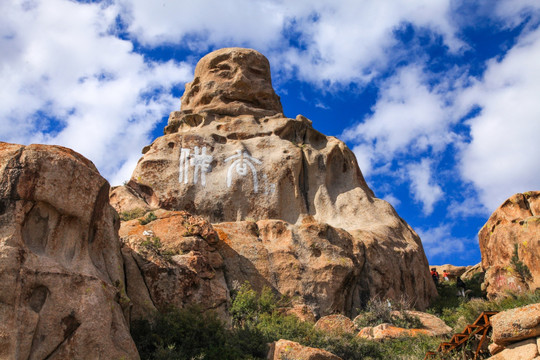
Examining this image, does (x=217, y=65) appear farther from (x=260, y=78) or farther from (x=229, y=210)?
(x=229, y=210)

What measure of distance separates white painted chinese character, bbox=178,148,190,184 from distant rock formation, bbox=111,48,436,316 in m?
0.04

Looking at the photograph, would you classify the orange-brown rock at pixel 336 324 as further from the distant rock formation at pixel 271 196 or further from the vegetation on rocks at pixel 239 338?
the distant rock formation at pixel 271 196

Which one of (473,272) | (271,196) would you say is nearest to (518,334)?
(271,196)

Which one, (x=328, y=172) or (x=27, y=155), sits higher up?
(x=328, y=172)

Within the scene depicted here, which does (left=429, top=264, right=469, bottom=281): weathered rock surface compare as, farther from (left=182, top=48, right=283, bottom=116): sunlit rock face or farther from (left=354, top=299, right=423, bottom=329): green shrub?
(left=354, top=299, right=423, bottom=329): green shrub

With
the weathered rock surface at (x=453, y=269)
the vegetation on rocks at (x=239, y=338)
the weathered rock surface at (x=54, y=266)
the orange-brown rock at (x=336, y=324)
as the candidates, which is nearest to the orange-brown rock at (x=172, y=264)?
the vegetation on rocks at (x=239, y=338)

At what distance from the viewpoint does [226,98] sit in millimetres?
26406

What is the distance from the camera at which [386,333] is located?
14305mm

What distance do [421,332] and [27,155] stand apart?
383 inches

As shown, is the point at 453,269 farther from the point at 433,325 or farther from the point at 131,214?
the point at 131,214

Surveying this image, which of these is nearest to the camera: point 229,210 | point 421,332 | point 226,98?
point 421,332

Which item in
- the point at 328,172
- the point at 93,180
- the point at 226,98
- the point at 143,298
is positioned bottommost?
the point at 143,298

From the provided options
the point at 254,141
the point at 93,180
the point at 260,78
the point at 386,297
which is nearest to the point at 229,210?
the point at 254,141

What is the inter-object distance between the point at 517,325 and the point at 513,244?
15.5m
